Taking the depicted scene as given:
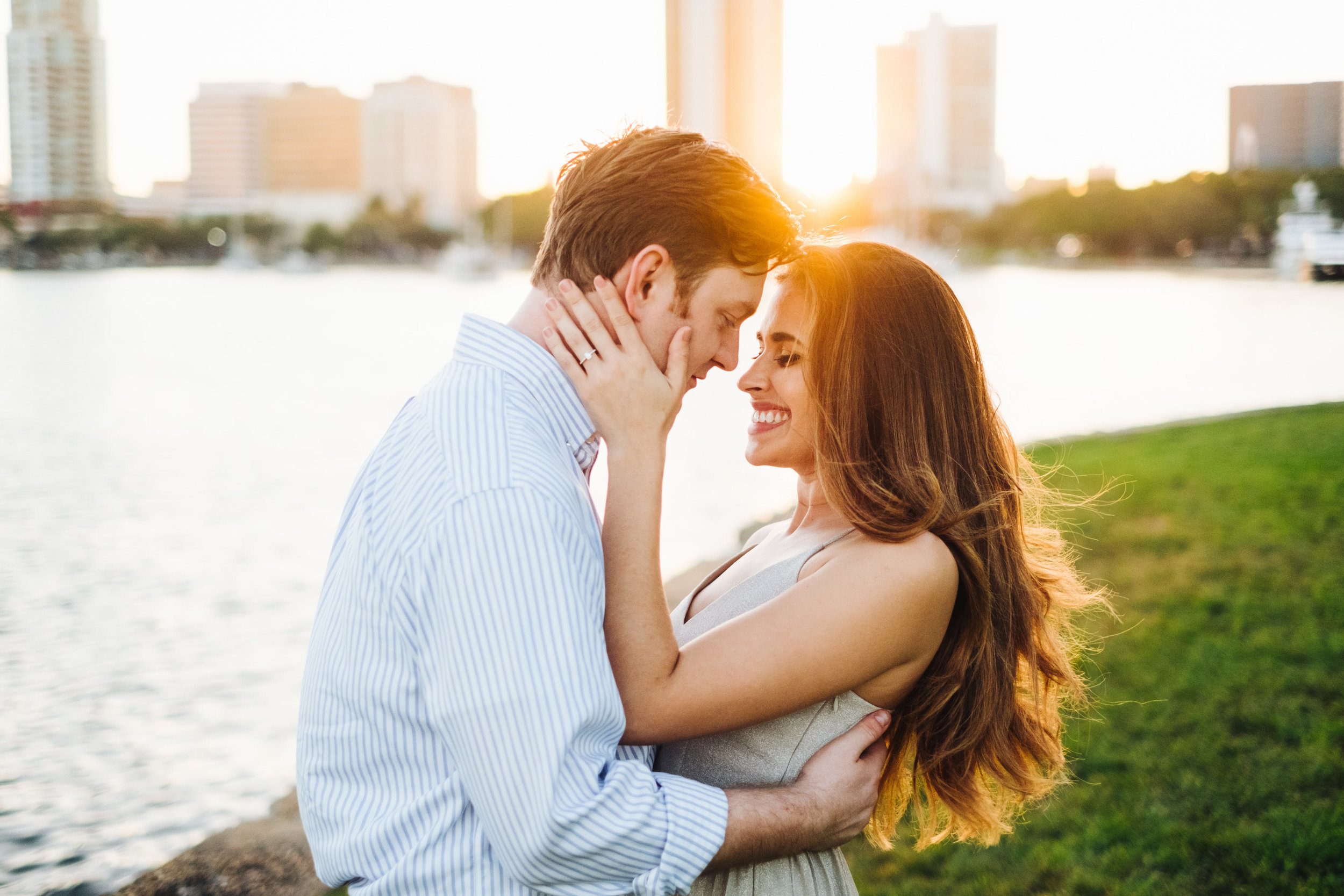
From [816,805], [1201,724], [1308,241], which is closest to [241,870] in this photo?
[816,805]

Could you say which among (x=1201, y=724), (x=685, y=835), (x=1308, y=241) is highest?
(x=1308, y=241)

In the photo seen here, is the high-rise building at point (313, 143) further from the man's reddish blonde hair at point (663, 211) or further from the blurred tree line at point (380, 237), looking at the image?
the man's reddish blonde hair at point (663, 211)

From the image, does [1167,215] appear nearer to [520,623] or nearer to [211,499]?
[211,499]

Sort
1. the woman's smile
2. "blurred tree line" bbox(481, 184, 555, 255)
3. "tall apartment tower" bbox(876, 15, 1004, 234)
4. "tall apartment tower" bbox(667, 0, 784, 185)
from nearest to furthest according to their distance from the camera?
the woman's smile, "tall apartment tower" bbox(667, 0, 784, 185), "blurred tree line" bbox(481, 184, 555, 255), "tall apartment tower" bbox(876, 15, 1004, 234)

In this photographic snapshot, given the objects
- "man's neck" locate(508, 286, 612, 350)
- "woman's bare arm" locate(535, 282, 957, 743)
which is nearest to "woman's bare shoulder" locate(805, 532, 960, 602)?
"woman's bare arm" locate(535, 282, 957, 743)

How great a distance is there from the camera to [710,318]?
2.13 metres

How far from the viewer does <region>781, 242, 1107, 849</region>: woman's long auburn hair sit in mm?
2416

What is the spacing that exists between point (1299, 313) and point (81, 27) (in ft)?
344

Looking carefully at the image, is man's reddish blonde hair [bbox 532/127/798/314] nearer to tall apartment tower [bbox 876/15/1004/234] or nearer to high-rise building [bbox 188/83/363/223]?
tall apartment tower [bbox 876/15/1004/234]

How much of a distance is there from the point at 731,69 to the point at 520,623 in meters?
Answer: 125

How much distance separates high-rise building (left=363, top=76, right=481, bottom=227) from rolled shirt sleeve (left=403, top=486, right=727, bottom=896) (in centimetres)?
17566

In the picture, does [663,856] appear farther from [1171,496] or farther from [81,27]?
[81,27]

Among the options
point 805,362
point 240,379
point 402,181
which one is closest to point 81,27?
point 402,181

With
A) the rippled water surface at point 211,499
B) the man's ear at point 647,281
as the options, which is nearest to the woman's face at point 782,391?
the man's ear at point 647,281
